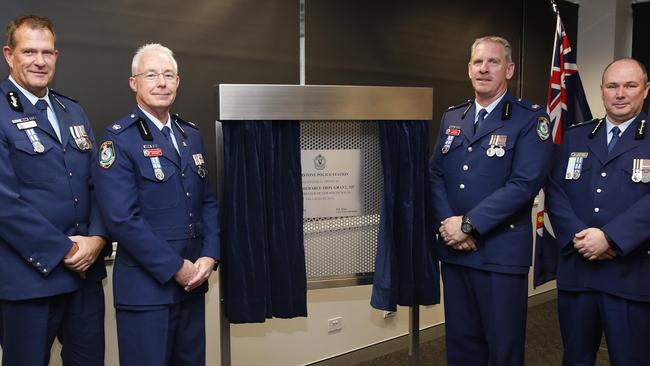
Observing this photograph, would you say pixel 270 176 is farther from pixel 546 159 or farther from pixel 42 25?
pixel 546 159

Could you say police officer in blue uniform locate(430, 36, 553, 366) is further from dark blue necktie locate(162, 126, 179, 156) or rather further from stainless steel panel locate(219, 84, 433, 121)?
dark blue necktie locate(162, 126, 179, 156)

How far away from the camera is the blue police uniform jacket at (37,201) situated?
181 cm

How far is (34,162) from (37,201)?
136 millimetres

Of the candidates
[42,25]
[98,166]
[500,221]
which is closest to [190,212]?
[98,166]

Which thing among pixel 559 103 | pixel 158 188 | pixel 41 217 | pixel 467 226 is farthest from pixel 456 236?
pixel 41 217

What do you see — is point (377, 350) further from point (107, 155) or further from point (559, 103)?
point (107, 155)

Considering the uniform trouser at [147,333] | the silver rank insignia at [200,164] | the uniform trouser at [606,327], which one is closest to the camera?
the uniform trouser at [147,333]

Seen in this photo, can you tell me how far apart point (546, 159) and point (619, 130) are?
342 mm

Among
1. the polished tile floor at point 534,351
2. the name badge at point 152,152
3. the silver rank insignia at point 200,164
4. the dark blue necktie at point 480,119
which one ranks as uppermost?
the dark blue necktie at point 480,119

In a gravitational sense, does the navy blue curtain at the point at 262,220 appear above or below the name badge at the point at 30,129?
below

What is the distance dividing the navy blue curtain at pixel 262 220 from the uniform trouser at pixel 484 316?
28.7 inches

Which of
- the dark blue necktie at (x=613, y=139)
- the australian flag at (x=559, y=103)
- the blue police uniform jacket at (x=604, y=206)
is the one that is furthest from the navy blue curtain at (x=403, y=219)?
the australian flag at (x=559, y=103)

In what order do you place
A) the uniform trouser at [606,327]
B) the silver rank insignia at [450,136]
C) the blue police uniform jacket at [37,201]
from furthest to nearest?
the silver rank insignia at [450,136], the uniform trouser at [606,327], the blue police uniform jacket at [37,201]

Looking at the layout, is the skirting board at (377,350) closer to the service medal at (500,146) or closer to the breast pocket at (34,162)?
the service medal at (500,146)
